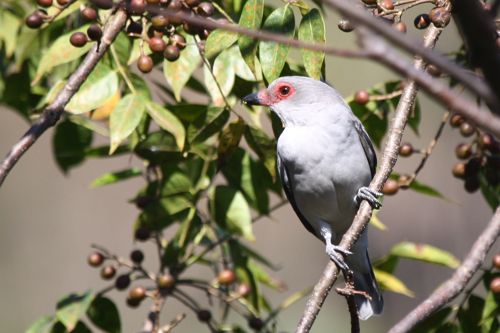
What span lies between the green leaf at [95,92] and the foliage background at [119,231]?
5.10m

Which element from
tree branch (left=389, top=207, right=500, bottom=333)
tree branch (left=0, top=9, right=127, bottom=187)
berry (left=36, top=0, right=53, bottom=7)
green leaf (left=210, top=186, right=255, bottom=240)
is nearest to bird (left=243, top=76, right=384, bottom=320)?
green leaf (left=210, top=186, right=255, bottom=240)

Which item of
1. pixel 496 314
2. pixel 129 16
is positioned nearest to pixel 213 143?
pixel 129 16

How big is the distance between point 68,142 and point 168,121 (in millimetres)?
1144

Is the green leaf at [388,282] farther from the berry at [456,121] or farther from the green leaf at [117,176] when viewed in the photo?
the green leaf at [117,176]

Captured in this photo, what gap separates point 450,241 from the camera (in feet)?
28.2

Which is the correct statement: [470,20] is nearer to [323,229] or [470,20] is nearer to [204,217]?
[204,217]

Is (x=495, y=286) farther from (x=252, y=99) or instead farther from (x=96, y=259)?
(x=96, y=259)

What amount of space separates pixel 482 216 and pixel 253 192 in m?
4.74

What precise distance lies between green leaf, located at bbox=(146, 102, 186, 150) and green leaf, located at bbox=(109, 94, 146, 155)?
4 cm

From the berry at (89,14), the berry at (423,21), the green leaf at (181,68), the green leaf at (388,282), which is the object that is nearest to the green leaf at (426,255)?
the green leaf at (388,282)

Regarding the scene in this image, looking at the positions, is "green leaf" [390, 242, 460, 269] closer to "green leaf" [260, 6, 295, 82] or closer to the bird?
the bird

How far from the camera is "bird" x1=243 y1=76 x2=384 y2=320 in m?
3.99

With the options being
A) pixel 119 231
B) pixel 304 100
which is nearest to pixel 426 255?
pixel 304 100

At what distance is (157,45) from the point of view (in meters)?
3.19
